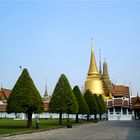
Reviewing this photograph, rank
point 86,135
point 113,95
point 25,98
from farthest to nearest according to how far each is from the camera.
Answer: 1. point 113,95
2. point 25,98
3. point 86,135

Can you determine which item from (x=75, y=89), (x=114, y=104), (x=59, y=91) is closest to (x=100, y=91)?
(x=114, y=104)

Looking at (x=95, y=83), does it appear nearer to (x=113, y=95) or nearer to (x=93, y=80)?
(x=93, y=80)

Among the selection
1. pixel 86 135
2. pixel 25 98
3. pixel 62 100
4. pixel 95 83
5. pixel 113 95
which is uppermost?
pixel 95 83

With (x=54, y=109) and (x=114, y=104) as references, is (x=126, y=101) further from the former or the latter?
(x=54, y=109)

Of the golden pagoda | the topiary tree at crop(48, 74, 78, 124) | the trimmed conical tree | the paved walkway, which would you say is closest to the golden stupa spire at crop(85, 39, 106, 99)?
the golden pagoda

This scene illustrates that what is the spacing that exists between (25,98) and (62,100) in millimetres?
13478

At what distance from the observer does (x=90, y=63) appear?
428ft

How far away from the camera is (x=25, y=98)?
41.1 m

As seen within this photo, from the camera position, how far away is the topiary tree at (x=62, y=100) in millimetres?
53469

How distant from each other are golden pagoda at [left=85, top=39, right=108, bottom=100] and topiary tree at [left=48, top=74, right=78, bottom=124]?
231 ft

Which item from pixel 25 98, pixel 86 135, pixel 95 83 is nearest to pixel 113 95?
pixel 95 83

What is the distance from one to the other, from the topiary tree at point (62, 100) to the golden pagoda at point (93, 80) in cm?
7034

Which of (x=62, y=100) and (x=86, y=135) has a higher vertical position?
(x=62, y=100)

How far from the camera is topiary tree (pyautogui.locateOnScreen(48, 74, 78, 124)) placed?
53469 mm
